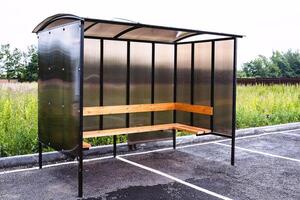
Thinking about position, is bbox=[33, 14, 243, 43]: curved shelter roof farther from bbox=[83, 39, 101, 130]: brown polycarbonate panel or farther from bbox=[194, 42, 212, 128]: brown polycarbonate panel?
bbox=[194, 42, 212, 128]: brown polycarbonate panel

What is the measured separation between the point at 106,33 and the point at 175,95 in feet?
7.32

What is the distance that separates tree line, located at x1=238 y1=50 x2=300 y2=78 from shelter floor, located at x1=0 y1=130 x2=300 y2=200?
133 feet

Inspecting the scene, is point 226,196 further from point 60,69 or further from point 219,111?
point 60,69

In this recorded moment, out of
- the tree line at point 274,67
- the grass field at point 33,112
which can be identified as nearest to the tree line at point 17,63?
the grass field at point 33,112

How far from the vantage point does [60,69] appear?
5.66 m

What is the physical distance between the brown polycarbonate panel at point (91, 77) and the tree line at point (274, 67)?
41.4m

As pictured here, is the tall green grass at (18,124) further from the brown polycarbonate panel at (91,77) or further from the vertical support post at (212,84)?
the vertical support post at (212,84)

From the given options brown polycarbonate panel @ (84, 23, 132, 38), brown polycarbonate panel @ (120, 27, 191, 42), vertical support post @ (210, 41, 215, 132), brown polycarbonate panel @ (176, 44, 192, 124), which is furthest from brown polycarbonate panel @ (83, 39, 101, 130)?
vertical support post @ (210, 41, 215, 132)

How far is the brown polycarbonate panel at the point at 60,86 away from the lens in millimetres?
5168

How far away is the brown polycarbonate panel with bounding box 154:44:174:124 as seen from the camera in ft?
26.6

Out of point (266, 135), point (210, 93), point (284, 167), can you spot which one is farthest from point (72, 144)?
point (266, 135)

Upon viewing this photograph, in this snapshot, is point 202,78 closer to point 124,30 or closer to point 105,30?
point 124,30

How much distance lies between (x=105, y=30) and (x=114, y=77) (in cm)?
103

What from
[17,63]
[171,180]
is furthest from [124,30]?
[17,63]
